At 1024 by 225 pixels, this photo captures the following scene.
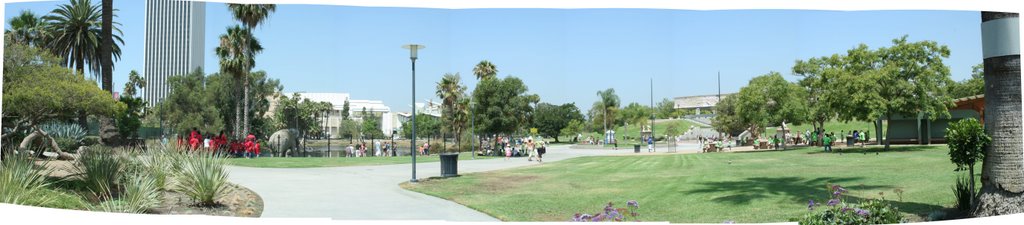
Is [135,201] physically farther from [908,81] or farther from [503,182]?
[908,81]

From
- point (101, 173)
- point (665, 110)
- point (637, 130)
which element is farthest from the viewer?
point (665, 110)

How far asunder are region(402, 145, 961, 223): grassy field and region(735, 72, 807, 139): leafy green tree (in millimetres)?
20343

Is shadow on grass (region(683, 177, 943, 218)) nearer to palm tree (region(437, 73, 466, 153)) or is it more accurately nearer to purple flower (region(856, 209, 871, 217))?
purple flower (region(856, 209, 871, 217))

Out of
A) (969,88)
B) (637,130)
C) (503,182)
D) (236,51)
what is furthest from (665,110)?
(503,182)

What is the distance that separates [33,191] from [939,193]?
45.1ft

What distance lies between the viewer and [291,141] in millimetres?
35531

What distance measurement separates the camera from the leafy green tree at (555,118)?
225ft

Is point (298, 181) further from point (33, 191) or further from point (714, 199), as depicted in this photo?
point (714, 199)

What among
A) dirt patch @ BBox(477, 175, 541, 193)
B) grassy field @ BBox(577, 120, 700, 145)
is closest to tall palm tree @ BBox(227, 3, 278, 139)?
dirt patch @ BBox(477, 175, 541, 193)

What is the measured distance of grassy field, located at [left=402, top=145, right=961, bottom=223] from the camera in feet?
32.9

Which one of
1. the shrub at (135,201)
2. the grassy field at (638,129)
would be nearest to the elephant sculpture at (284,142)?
the shrub at (135,201)

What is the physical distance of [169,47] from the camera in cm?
7006

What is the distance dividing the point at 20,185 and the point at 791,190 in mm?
12470

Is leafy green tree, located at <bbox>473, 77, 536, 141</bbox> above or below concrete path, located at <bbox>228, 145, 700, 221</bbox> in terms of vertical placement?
above
